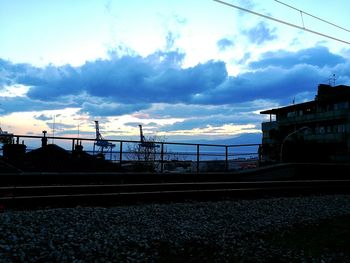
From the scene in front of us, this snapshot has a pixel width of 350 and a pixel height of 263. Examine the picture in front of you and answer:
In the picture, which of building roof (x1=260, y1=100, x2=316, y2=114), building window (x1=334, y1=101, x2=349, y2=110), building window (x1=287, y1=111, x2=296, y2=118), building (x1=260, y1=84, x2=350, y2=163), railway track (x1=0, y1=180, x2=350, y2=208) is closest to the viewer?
railway track (x1=0, y1=180, x2=350, y2=208)

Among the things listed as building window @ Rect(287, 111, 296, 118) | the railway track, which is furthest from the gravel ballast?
building window @ Rect(287, 111, 296, 118)

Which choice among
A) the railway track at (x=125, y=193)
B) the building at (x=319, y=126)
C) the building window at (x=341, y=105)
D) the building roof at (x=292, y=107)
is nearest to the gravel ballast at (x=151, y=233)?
the railway track at (x=125, y=193)

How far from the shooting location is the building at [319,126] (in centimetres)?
4062

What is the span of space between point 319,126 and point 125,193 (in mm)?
51493

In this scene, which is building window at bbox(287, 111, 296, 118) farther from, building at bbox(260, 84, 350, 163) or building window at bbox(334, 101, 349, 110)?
building window at bbox(334, 101, 349, 110)

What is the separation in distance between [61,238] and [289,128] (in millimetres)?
60337

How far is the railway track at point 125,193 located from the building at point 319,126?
2210 centimetres

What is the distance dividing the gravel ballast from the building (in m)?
27.4

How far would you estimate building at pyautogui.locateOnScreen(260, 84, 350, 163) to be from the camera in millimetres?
40625

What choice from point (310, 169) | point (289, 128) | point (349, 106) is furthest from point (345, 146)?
point (310, 169)

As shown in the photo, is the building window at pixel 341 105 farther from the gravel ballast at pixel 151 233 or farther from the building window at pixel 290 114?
the gravel ballast at pixel 151 233

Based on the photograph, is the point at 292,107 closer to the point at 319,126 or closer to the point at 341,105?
the point at 319,126

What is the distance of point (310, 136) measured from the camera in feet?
184

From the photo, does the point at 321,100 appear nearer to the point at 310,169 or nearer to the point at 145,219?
the point at 310,169
